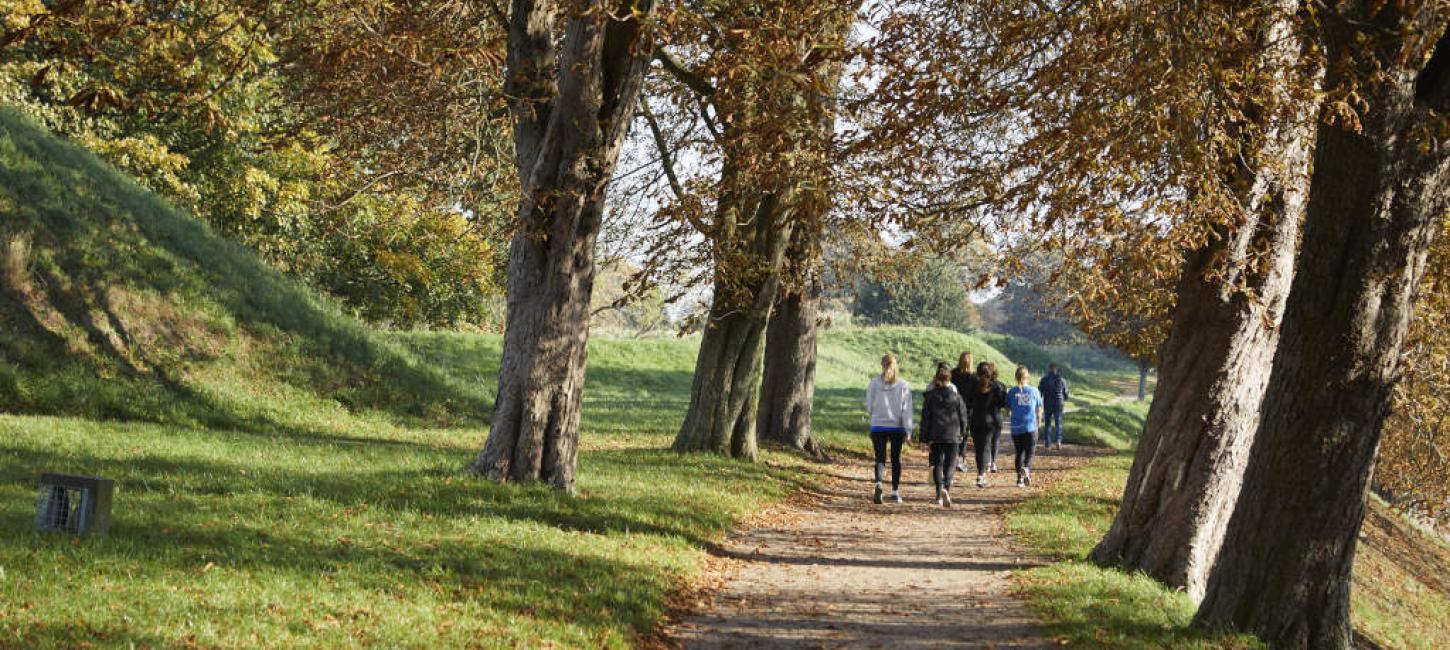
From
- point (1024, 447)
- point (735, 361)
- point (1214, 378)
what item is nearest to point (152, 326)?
point (735, 361)

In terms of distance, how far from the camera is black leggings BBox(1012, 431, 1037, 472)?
1869cm

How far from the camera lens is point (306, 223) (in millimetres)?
35750

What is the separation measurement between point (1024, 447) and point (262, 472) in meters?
12.3

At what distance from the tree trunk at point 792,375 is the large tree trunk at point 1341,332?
13.7 meters

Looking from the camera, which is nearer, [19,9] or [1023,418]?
[1023,418]

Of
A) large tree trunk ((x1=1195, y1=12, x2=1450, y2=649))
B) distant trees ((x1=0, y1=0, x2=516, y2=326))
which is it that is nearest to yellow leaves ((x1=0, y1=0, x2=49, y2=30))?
distant trees ((x1=0, y1=0, x2=516, y2=326))

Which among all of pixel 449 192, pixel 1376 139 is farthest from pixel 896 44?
pixel 449 192

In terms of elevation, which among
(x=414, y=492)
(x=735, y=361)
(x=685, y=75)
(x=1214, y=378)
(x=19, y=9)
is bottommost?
(x=414, y=492)

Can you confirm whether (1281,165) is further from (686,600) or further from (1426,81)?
(686,600)

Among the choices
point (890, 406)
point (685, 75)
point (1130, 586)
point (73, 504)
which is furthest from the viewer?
point (890, 406)

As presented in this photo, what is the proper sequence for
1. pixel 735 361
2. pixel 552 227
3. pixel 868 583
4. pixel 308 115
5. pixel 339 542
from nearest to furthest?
pixel 339 542
pixel 868 583
pixel 552 227
pixel 308 115
pixel 735 361

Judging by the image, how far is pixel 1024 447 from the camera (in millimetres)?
18891

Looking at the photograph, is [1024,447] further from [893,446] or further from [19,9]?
[19,9]

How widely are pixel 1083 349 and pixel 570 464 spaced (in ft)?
331
